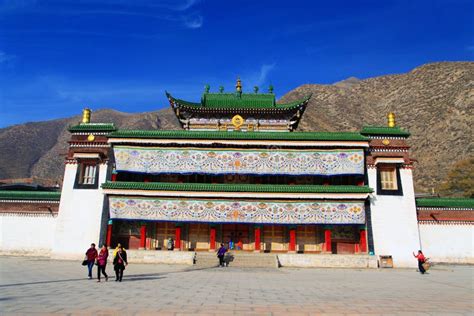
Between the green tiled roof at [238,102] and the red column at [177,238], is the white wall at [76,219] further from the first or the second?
the green tiled roof at [238,102]

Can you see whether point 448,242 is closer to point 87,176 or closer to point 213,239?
point 213,239

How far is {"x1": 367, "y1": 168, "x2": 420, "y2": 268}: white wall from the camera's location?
21.8m

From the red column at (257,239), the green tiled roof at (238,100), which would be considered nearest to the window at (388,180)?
the red column at (257,239)

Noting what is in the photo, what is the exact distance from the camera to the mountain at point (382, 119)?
230ft

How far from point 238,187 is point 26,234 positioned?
1538 centimetres

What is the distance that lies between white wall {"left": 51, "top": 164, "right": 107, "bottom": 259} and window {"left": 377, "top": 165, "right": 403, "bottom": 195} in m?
19.2

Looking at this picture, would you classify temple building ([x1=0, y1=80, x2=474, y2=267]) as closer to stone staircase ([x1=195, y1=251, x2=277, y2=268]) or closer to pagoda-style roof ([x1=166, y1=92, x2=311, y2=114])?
stone staircase ([x1=195, y1=251, x2=277, y2=268])

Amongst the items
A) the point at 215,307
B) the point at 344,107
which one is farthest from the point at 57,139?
the point at 215,307

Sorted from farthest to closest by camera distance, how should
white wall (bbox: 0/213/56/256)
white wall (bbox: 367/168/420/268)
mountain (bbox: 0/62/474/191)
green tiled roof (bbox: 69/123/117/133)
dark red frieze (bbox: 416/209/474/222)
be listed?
1. mountain (bbox: 0/62/474/191)
2. green tiled roof (bbox: 69/123/117/133)
3. white wall (bbox: 0/213/56/256)
4. dark red frieze (bbox: 416/209/474/222)
5. white wall (bbox: 367/168/420/268)

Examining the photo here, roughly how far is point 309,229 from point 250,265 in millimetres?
5693

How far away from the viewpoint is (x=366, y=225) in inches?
884

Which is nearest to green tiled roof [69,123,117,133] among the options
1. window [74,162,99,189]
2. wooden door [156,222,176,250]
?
window [74,162,99,189]

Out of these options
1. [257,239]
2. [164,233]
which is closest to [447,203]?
[257,239]

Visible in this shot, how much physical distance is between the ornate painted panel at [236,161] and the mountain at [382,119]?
4725 centimetres
